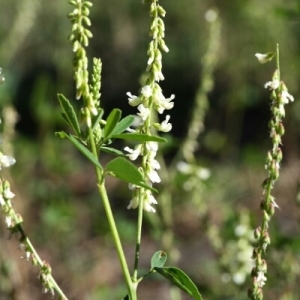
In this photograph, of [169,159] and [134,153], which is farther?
[169,159]

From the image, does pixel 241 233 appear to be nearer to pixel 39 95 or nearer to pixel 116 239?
pixel 116 239

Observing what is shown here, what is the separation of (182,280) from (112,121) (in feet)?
1.08

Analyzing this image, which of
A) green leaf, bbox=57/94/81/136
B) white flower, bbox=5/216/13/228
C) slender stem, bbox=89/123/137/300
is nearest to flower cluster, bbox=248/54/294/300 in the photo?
slender stem, bbox=89/123/137/300

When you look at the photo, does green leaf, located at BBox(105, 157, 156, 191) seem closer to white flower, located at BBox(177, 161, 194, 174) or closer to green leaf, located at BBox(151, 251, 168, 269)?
green leaf, located at BBox(151, 251, 168, 269)

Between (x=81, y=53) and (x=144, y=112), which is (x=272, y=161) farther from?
(x=81, y=53)

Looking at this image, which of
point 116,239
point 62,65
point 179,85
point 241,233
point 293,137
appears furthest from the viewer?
point 179,85

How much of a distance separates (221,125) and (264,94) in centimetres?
117

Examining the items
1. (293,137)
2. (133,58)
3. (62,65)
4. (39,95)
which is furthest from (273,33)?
(133,58)

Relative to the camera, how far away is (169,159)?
26.2ft

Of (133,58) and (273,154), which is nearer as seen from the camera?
(273,154)

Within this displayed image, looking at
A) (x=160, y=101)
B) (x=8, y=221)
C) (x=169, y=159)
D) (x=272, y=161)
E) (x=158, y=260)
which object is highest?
(x=160, y=101)

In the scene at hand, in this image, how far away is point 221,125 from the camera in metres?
7.90

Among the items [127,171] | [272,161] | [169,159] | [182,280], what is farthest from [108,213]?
[169,159]

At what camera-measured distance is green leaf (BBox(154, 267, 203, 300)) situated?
1.17 meters
